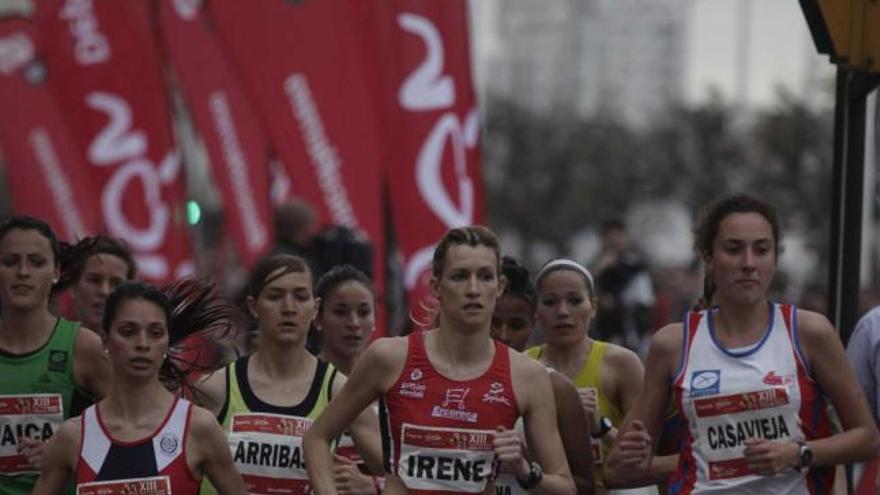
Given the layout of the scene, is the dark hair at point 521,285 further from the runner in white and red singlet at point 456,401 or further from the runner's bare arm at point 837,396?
the runner's bare arm at point 837,396

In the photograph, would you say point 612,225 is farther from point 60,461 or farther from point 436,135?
point 60,461

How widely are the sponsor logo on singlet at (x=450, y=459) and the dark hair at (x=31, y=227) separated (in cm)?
208

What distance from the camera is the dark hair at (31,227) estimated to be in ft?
30.0

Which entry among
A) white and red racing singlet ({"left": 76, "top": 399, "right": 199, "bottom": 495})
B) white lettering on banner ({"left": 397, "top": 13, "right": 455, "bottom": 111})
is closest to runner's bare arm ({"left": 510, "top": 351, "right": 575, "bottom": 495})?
white and red racing singlet ({"left": 76, "top": 399, "right": 199, "bottom": 495})

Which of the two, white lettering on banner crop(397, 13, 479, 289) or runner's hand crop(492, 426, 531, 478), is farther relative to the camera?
white lettering on banner crop(397, 13, 479, 289)

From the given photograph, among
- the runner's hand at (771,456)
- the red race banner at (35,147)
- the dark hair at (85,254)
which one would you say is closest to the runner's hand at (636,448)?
the runner's hand at (771,456)

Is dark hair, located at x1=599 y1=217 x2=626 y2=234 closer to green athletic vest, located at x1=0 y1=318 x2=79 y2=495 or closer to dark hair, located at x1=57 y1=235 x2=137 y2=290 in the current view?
dark hair, located at x1=57 y1=235 x2=137 y2=290

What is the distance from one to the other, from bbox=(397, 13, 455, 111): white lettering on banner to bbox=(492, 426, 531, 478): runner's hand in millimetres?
8297

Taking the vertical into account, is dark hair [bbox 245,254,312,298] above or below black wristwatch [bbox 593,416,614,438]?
above

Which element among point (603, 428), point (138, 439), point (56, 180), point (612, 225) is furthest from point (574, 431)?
point (56, 180)

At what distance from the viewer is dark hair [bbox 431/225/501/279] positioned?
26.4ft

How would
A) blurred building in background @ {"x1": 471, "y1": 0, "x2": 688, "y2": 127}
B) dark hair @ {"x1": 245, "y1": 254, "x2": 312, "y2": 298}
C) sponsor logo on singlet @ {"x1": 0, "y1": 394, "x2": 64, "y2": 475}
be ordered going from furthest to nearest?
1. blurred building in background @ {"x1": 471, "y1": 0, "x2": 688, "y2": 127}
2. dark hair @ {"x1": 245, "y1": 254, "x2": 312, "y2": 298}
3. sponsor logo on singlet @ {"x1": 0, "y1": 394, "x2": 64, "y2": 475}

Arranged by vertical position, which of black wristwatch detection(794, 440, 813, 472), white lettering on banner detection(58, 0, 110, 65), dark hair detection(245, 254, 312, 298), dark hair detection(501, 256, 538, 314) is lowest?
black wristwatch detection(794, 440, 813, 472)

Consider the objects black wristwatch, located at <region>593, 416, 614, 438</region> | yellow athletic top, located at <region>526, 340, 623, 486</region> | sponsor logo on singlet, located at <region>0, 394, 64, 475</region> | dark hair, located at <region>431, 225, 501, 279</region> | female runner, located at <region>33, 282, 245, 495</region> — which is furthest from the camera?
yellow athletic top, located at <region>526, 340, 623, 486</region>
